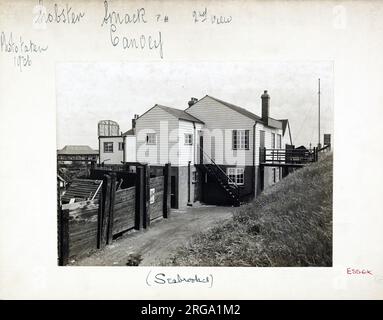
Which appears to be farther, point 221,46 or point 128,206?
point 128,206

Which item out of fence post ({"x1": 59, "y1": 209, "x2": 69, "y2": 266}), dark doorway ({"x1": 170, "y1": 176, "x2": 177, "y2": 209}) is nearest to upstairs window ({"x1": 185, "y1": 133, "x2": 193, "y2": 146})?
dark doorway ({"x1": 170, "y1": 176, "x2": 177, "y2": 209})

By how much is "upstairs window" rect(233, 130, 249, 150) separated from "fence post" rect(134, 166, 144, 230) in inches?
58.8

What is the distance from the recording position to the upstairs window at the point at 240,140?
13.3 ft

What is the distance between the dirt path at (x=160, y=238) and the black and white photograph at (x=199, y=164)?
0.01 meters

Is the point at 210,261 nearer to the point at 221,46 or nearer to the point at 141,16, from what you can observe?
the point at 221,46

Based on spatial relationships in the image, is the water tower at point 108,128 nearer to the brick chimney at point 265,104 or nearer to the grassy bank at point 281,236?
the grassy bank at point 281,236

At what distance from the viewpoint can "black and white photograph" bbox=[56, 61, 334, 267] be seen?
305cm

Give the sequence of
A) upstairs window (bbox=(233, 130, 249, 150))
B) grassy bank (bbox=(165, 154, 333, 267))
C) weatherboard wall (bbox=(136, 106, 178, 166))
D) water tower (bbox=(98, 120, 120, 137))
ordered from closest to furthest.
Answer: grassy bank (bbox=(165, 154, 333, 267)), water tower (bbox=(98, 120, 120, 137)), weatherboard wall (bbox=(136, 106, 178, 166)), upstairs window (bbox=(233, 130, 249, 150))

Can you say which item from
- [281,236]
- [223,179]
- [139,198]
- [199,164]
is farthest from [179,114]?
[281,236]

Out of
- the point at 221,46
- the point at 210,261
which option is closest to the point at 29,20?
the point at 221,46

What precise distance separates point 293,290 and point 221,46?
113 inches

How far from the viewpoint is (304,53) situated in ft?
9.64

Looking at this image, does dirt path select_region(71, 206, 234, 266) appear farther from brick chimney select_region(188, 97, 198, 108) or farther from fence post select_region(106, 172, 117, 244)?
brick chimney select_region(188, 97, 198, 108)

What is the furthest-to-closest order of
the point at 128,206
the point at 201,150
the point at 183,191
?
the point at 183,191 < the point at 201,150 < the point at 128,206
